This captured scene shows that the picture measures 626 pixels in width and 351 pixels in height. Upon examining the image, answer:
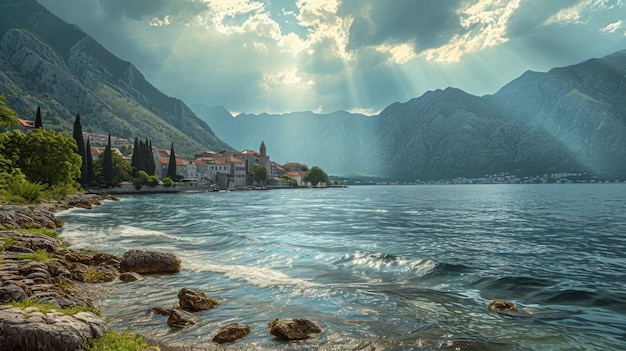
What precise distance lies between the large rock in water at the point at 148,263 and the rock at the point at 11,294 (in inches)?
343

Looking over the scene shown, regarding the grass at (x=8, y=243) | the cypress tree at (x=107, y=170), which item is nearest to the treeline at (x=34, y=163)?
the grass at (x=8, y=243)

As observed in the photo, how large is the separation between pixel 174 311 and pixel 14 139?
68.2 metres

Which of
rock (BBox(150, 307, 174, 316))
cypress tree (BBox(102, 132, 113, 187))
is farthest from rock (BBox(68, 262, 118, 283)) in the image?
cypress tree (BBox(102, 132, 113, 187))

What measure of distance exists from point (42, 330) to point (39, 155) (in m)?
66.3

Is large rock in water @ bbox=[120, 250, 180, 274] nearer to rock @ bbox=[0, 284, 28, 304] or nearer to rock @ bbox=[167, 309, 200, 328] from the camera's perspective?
rock @ bbox=[167, 309, 200, 328]

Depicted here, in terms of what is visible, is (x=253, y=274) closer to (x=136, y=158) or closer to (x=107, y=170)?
(x=107, y=170)

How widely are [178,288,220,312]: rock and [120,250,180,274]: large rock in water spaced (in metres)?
6.33

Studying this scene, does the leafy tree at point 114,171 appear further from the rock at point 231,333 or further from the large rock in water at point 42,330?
the large rock in water at point 42,330

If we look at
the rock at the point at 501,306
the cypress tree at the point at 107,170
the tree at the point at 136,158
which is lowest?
the rock at the point at 501,306

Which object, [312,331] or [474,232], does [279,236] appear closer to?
[474,232]

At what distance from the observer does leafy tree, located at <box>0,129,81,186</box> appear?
59844mm

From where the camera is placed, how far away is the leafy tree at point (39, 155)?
5984cm

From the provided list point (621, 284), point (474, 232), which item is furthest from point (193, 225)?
point (621, 284)

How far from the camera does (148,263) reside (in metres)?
19.2
